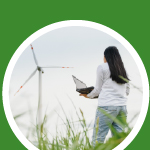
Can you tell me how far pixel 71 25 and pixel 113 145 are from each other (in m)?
1.82

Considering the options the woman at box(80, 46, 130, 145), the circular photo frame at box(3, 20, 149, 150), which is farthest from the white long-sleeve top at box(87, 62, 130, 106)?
the circular photo frame at box(3, 20, 149, 150)

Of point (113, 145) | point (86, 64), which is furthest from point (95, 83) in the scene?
point (113, 145)

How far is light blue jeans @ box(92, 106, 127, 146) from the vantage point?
4.03 metres

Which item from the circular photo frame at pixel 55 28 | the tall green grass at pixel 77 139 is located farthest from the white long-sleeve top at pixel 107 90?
the circular photo frame at pixel 55 28

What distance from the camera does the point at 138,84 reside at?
425 centimetres

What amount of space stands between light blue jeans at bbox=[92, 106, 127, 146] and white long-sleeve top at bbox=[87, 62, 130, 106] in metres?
0.07

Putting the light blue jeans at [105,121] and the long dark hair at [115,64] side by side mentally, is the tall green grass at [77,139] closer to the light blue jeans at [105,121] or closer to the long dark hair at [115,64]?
the light blue jeans at [105,121]

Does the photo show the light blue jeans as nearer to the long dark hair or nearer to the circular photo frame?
the circular photo frame

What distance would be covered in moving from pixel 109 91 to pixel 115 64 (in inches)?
15.3

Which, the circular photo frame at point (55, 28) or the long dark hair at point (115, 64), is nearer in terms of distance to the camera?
the long dark hair at point (115, 64)

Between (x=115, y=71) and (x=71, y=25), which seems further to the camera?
(x=71, y=25)

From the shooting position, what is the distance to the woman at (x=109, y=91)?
4027mm

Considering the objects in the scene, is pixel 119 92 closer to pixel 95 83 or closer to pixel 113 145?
pixel 95 83

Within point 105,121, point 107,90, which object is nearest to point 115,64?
point 107,90
